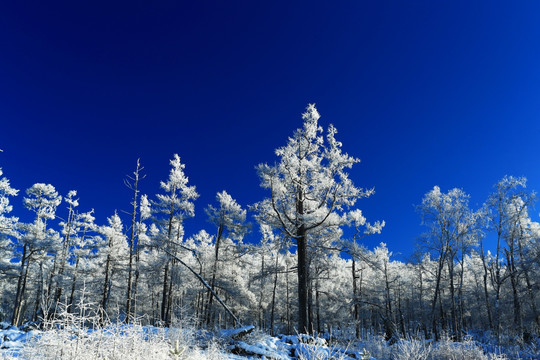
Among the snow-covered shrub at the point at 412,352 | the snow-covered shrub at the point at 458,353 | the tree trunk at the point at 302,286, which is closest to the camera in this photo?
the snow-covered shrub at the point at 412,352

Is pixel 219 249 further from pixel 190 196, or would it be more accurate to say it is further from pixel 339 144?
pixel 339 144

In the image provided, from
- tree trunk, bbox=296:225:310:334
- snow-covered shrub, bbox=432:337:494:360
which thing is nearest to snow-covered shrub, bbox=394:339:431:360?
snow-covered shrub, bbox=432:337:494:360

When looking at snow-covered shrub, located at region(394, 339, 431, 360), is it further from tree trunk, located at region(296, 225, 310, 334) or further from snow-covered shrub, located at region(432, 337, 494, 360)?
tree trunk, located at region(296, 225, 310, 334)

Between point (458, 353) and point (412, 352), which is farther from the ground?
point (412, 352)

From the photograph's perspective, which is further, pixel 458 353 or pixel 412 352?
pixel 458 353

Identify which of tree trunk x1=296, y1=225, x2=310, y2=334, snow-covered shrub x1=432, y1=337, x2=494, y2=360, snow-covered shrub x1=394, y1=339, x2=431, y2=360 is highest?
tree trunk x1=296, y1=225, x2=310, y2=334

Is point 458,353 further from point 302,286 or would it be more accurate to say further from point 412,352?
point 302,286

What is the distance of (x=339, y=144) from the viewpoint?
475 inches

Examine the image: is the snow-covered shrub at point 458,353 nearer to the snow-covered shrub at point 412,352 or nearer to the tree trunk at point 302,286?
the snow-covered shrub at point 412,352

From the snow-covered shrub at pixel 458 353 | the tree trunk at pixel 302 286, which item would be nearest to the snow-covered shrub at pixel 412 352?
the snow-covered shrub at pixel 458 353

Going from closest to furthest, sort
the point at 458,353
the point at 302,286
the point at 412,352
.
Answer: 1. the point at 412,352
2. the point at 458,353
3. the point at 302,286

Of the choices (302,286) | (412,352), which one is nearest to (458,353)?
(412,352)

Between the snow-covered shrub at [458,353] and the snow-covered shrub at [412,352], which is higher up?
the snow-covered shrub at [412,352]

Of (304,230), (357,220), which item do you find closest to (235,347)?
(304,230)
